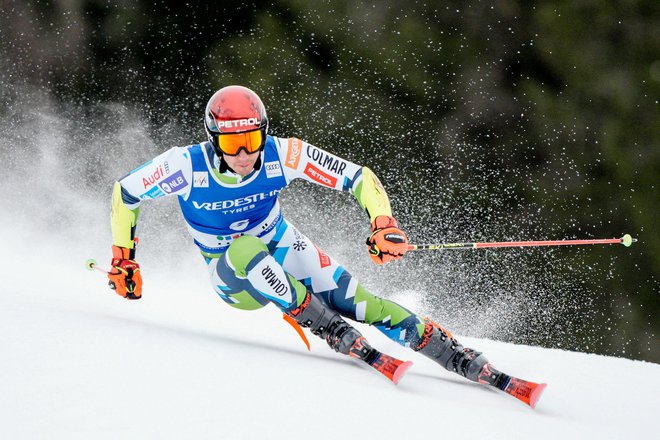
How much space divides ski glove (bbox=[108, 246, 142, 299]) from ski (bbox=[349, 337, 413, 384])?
96 cm

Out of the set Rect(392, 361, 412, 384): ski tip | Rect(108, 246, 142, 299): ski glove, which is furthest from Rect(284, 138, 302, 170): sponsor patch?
Rect(392, 361, 412, 384): ski tip

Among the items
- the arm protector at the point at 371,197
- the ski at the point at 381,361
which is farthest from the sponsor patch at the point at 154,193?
the ski at the point at 381,361

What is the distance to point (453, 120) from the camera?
11.6m

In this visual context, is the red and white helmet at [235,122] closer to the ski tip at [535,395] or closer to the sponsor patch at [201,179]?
the sponsor patch at [201,179]

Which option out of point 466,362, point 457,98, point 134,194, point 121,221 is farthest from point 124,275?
point 457,98

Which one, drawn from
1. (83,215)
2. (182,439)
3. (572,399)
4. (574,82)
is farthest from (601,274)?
(182,439)

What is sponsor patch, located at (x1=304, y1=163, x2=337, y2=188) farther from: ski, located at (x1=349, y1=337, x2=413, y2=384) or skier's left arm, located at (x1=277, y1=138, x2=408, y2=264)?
ski, located at (x1=349, y1=337, x2=413, y2=384)

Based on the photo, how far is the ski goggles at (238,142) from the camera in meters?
2.85

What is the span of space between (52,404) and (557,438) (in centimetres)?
136

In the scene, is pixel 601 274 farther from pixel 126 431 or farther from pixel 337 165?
pixel 126 431

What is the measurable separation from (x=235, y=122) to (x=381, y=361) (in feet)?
3.48

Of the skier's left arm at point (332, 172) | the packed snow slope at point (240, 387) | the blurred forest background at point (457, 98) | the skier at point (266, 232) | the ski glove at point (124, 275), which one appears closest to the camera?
the packed snow slope at point (240, 387)

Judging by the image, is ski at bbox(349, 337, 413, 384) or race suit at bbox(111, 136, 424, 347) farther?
race suit at bbox(111, 136, 424, 347)

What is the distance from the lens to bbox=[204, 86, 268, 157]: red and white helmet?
112 inches
